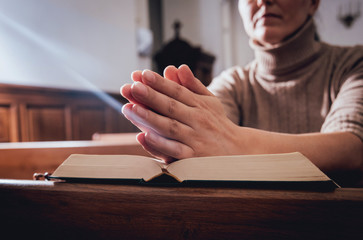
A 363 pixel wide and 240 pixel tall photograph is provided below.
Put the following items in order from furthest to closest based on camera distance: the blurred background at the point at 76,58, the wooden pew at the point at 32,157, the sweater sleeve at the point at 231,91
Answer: the blurred background at the point at 76,58, the sweater sleeve at the point at 231,91, the wooden pew at the point at 32,157

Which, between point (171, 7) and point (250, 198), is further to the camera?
point (171, 7)

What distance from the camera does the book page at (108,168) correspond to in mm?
317

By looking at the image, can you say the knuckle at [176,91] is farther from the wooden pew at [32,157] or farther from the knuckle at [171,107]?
the wooden pew at [32,157]

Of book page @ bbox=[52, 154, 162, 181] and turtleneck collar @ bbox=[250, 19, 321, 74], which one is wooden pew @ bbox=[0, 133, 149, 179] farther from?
turtleneck collar @ bbox=[250, 19, 321, 74]

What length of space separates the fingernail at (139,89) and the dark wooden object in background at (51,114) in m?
1.41

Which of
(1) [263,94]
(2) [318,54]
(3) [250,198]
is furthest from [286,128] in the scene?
(3) [250,198]

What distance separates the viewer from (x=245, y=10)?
2.65 feet

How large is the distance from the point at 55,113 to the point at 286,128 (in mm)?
1555

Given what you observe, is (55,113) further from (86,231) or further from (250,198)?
(250,198)

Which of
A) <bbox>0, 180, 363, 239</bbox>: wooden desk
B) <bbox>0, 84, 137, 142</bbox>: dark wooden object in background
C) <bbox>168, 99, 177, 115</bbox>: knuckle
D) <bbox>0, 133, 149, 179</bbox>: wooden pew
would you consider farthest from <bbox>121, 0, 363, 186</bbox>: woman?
<bbox>0, 84, 137, 142</bbox>: dark wooden object in background

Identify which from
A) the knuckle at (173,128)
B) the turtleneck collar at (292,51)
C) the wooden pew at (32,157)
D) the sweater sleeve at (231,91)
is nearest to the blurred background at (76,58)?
the turtleneck collar at (292,51)

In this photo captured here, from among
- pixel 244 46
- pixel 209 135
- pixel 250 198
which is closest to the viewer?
pixel 250 198

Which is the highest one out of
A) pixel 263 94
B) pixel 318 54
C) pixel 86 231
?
pixel 318 54

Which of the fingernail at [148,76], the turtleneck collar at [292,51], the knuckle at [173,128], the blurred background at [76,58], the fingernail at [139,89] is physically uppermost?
the blurred background at [76,58]
